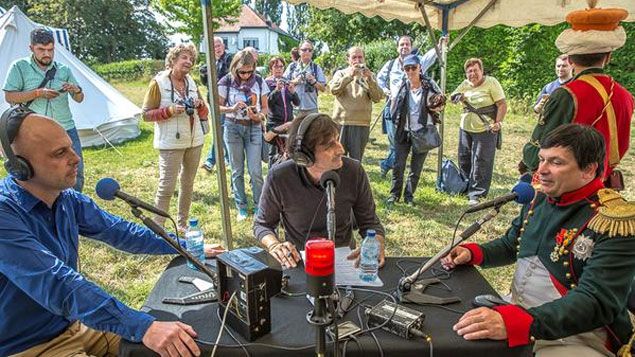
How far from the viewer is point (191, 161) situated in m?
4.62

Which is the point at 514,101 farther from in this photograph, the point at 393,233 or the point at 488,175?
the point at 393,233

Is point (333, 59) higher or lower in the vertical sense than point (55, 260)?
higher

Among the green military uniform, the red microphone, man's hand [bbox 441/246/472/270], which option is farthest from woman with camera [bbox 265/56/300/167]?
the red microphone

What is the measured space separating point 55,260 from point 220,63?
504 cm

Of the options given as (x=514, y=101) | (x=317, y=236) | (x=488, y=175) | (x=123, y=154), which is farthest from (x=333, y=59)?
(x=317, y=236)

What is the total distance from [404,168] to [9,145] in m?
4.72

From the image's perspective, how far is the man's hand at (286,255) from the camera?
2232 millimetres

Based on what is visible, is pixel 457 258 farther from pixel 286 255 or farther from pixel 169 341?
pixel 169 341

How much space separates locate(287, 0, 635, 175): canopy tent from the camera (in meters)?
5.47

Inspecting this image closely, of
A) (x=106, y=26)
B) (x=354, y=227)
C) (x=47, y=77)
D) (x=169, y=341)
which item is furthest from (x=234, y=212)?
(x=106, y=26)

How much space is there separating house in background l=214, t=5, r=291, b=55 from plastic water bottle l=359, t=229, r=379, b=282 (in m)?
55.7

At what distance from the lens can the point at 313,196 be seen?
8.46 ft

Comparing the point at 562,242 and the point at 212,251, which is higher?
the point at 562,242

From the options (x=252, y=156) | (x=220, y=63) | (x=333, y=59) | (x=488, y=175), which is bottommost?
(x=488, y=175)
